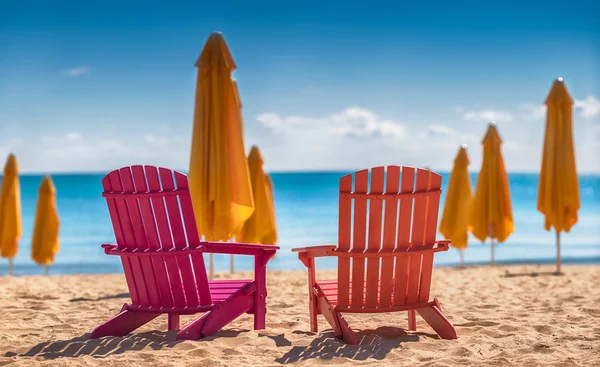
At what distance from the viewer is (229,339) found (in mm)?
3381

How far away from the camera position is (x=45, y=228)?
8680mm

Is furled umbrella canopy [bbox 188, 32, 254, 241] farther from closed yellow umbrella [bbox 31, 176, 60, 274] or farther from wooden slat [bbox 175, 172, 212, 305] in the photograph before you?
closed yellow umbrella [bbox 31, 176, 60, 274]

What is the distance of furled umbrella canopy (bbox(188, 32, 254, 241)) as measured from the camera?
5168 mm

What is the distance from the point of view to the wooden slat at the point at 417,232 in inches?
132

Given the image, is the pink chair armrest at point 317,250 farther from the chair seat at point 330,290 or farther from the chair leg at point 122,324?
the chair leg at point 122,324

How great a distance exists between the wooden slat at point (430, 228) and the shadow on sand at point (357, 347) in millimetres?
283

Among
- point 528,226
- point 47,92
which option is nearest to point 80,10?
point 47,92

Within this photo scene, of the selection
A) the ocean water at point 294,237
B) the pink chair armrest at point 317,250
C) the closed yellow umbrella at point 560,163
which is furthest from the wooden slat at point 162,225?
the ocean water at point 294,237

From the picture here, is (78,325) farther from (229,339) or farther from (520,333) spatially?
(520,333)

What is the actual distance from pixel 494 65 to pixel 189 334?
26.5 m

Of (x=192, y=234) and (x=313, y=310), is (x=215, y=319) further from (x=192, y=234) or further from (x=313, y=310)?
(x=313, y=310)

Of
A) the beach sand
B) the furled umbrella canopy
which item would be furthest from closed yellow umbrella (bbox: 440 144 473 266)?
the furled umbrella canopy

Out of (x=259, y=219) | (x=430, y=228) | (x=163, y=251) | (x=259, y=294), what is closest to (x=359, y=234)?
(x=430, y=228)

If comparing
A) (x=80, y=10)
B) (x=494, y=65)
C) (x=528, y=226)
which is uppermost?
(x=80, y=10)
